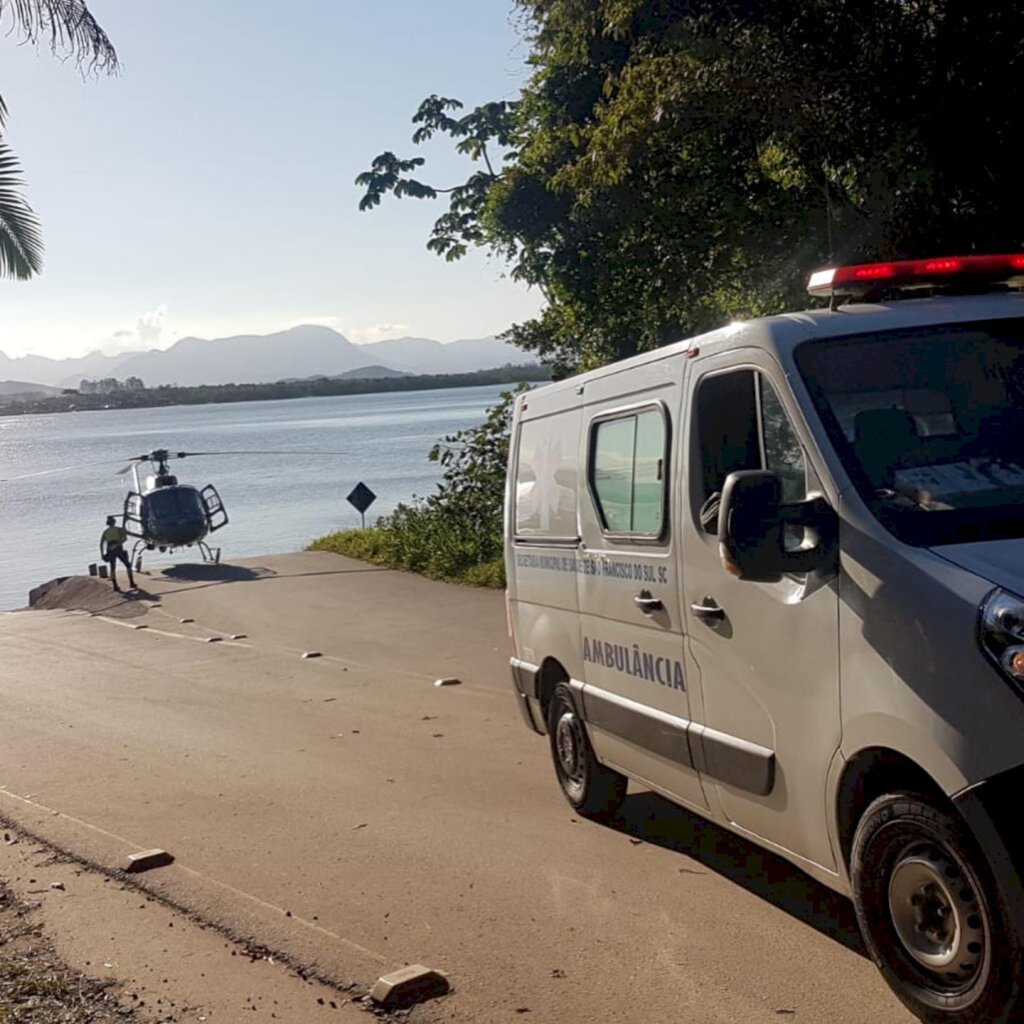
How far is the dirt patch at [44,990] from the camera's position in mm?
5277

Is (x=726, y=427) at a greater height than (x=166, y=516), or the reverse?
(x=726, y=427)

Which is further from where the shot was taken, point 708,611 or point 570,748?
point 570,748

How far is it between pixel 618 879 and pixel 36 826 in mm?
3508

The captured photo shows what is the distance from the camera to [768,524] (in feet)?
15.6

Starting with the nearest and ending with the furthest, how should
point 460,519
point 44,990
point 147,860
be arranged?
point 44,990, point 147,860, point 460,519

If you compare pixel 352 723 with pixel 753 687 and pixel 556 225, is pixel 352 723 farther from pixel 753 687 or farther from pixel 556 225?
pixel 556 225

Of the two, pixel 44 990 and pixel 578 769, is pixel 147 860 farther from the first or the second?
pixel 578 769

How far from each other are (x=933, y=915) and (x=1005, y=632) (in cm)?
97

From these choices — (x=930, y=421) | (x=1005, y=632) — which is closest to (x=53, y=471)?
(x=930, y=421)

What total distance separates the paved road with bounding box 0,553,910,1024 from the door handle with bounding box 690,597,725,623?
46.5 inches

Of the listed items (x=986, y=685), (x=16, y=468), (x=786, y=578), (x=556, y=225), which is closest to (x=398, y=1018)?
(x=786, y=578)

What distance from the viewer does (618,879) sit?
257 inches

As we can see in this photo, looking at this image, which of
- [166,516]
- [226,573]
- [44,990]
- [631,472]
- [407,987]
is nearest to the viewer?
[407,987]

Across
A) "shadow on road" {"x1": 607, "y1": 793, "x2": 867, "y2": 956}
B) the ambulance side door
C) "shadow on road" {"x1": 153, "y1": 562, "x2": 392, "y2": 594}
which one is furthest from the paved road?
"shadow on road" {"x1": 153, "y1": 562, "x2": 392, "y2": 594}
